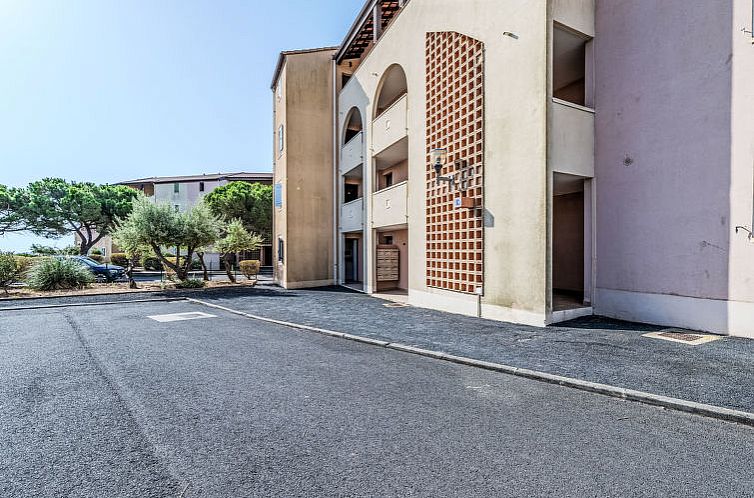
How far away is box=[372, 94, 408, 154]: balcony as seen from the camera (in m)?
13.9

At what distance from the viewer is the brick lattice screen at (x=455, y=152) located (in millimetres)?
10219

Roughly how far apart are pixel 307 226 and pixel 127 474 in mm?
16598

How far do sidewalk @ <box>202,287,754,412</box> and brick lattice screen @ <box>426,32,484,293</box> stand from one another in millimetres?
1395

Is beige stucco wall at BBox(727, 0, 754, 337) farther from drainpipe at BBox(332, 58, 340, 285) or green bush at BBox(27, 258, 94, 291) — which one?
green bush at BBox(27, 258, 94, 291)

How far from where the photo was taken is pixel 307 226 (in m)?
19.3

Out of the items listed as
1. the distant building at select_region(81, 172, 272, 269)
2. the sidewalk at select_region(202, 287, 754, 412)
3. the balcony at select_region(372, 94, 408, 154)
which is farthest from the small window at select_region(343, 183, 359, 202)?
the distant building at select_region(81, 172, 272, 269)

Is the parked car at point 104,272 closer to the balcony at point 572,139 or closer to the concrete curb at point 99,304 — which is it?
the concrete curb at point 99,304

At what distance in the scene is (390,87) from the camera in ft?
54.9

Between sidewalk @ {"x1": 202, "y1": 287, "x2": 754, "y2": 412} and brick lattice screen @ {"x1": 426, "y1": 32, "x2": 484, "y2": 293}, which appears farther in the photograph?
brick lattice screen @ {"x1": 426, "y1": 32, "x2": 484, "y2": 293}

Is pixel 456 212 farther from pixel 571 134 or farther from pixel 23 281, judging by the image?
pixel 23 281

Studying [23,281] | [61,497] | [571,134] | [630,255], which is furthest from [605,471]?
[23,281]

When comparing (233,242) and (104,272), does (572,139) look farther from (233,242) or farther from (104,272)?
(104,272)

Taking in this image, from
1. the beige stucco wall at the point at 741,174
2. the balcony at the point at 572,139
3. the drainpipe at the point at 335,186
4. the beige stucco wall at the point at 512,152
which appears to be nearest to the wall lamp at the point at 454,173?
the beige stucco wall at the point at 512,152

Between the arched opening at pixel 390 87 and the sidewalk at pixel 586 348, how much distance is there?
357 inches
